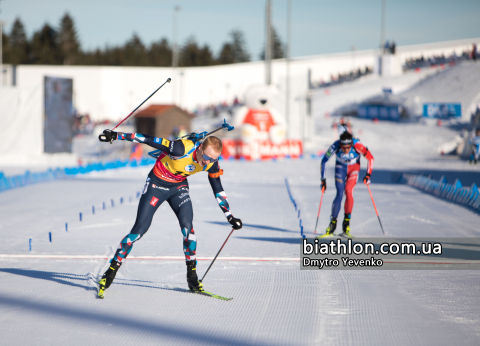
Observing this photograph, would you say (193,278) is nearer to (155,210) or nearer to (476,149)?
(155,210)

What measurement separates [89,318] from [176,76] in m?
62.5

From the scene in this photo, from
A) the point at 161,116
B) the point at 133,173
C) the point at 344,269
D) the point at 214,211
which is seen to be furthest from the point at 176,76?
the point at 344,269

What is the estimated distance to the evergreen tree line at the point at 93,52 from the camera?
3541 inches

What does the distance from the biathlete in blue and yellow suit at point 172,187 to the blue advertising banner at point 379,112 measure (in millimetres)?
42935

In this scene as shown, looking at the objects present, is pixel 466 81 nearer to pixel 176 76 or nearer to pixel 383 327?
pixel 176 76

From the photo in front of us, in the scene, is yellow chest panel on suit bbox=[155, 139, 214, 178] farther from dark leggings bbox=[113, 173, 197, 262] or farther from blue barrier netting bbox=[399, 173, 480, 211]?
blue barrier netting bbox=[399, 173, 480, 211]

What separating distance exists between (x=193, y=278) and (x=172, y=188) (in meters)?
0.96

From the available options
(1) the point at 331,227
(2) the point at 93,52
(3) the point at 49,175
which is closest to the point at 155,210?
(1) the point at 331,227

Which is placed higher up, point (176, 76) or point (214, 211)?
point (176, 76)

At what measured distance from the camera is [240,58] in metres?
114

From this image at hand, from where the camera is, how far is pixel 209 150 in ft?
17.2

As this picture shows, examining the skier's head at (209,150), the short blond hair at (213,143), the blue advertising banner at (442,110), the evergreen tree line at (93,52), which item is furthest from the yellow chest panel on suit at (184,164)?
the evergreen tree line at (93,52)

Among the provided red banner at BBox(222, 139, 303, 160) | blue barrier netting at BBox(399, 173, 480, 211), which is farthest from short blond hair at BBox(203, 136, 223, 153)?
red banner at BBox(222, 139, 303, 160)

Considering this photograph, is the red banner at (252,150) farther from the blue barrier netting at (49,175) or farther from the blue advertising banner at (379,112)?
the blue advertising banner at (379,112)
